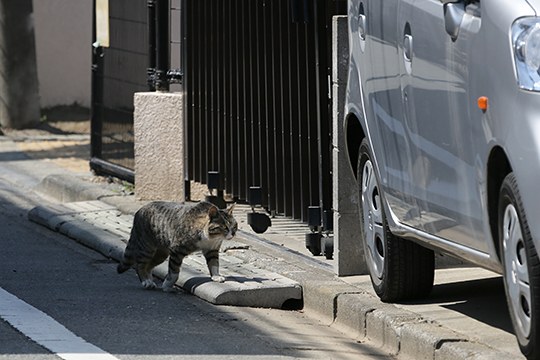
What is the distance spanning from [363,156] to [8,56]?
1209 centimetres

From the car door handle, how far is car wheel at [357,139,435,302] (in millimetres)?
941

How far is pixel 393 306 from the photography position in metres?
7.77

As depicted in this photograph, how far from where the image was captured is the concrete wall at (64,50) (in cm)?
2120

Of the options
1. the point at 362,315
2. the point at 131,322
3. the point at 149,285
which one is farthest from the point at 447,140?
the point at 149,285

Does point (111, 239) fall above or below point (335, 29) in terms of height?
below

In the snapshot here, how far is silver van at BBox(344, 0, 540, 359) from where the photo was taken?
225 inches

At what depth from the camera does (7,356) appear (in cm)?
689

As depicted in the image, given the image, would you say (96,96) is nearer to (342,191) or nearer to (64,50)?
(342,191)

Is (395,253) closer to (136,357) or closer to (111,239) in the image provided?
(136,357)

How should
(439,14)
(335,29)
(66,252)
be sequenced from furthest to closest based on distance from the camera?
(66,252) < (335,29) < (439,14)

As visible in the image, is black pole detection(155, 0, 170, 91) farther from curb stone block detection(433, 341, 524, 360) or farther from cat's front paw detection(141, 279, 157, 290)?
curb stone block detection(433, 341, 524, 360)

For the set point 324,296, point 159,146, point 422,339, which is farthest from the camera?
point 159,146

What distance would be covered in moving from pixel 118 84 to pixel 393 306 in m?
6.62

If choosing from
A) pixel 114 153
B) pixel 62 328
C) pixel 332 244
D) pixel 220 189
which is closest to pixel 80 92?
pixel 114 153
